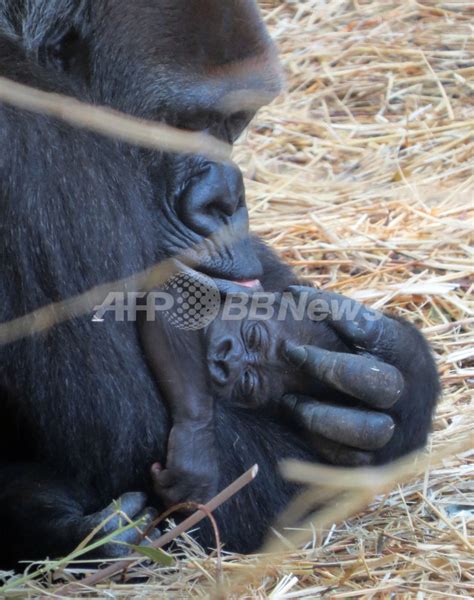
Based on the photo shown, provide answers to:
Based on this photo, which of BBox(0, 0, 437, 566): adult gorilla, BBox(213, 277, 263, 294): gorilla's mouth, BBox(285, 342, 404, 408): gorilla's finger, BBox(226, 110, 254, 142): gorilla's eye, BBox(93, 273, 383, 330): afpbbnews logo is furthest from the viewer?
BBox(226, 110, 254, 142): gorilla's eye

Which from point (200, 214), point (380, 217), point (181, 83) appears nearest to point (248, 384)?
point (200, 214)

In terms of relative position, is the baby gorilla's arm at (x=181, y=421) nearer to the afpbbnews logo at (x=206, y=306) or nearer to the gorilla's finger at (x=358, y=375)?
the afpbbnews logo at (x=206, y=306)

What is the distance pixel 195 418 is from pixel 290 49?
3.74m

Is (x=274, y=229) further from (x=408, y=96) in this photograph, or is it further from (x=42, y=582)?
(x=42, y=582)

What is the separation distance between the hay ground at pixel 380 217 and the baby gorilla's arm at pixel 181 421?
12 cm

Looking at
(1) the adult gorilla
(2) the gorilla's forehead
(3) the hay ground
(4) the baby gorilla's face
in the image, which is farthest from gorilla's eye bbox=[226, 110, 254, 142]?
(3) the hay ground

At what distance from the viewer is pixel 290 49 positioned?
5996mm

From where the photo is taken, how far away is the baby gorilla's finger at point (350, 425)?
267 cm

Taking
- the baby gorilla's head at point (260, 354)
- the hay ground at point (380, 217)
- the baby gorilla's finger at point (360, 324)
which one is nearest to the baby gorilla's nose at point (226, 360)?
the baby gorilla's head at point (260, 354)

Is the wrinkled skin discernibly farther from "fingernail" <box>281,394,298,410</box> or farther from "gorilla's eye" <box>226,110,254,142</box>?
"gorilla's eye" <box>226,110,254,142</box>

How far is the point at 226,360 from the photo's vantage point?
279 centimetres

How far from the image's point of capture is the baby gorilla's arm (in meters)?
2.57

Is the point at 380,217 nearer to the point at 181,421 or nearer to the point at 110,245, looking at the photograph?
the point at 181,421

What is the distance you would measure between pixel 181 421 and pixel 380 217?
2.10m
